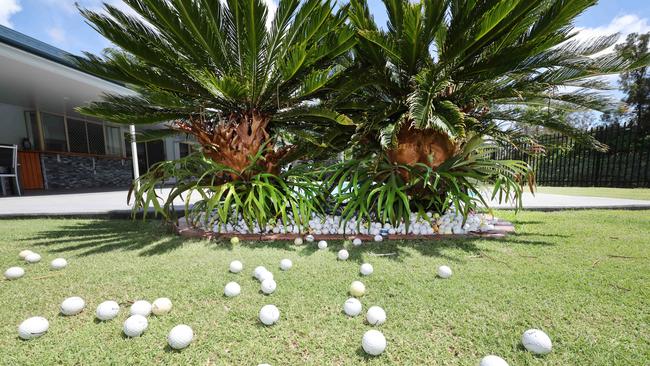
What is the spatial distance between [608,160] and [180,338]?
1087 centimetres

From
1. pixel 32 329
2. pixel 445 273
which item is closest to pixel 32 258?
pixel 32 329

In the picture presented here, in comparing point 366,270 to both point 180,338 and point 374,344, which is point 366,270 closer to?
point 374,344

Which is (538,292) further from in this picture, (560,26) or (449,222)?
(560,26)

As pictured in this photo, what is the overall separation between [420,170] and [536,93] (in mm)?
1553

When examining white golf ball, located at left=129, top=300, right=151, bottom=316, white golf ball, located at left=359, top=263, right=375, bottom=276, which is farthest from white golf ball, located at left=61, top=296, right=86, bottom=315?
white golf ball, located at left=359, top=263, right=375, bottom=276

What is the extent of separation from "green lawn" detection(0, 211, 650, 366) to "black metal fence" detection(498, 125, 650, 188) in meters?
5.92

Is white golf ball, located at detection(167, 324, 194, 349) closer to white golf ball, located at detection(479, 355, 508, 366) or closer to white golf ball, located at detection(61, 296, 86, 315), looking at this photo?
white golf ball, located at detection(61, 296, 86, 315)

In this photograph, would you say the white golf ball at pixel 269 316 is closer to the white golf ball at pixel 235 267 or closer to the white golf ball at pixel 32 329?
the white golf ball at pixel 235 267

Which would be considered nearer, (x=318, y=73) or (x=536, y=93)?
(x=318, y=73)

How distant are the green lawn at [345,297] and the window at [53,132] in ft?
31.3

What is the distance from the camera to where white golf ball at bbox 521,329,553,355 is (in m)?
0.96

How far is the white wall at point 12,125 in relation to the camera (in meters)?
8.15

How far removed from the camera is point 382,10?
2.68 meters

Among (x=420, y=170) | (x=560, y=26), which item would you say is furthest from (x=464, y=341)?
(x=560, y=26)
